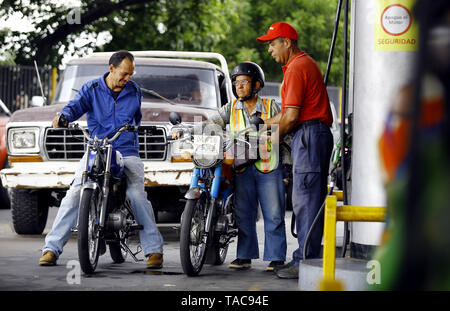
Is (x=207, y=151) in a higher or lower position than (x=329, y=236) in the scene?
higher

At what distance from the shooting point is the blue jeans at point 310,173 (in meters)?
6.27

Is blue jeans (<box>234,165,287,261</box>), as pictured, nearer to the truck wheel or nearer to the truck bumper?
the truck bumper

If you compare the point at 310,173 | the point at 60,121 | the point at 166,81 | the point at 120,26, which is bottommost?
the point at 310,173

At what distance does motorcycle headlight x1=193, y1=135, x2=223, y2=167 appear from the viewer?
21.4 feet

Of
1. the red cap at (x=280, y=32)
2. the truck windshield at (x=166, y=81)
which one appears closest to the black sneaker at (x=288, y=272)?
the red cap at (x=280, y=32)

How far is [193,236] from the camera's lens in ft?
20.7

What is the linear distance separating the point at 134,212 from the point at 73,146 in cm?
255

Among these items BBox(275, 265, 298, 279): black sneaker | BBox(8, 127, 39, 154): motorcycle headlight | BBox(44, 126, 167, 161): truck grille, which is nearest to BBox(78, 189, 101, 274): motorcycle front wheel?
BBox(275, 265, 298, 279): black sneaker

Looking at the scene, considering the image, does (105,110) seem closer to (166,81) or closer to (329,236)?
(329,236)

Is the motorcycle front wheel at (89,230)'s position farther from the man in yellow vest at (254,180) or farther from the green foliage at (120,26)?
the green foliage at (120,26)

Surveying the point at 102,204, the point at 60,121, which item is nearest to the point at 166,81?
the point at 60,121

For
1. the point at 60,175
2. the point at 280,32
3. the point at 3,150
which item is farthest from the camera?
the point at 3,150

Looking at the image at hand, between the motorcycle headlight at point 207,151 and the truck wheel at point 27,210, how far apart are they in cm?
344
